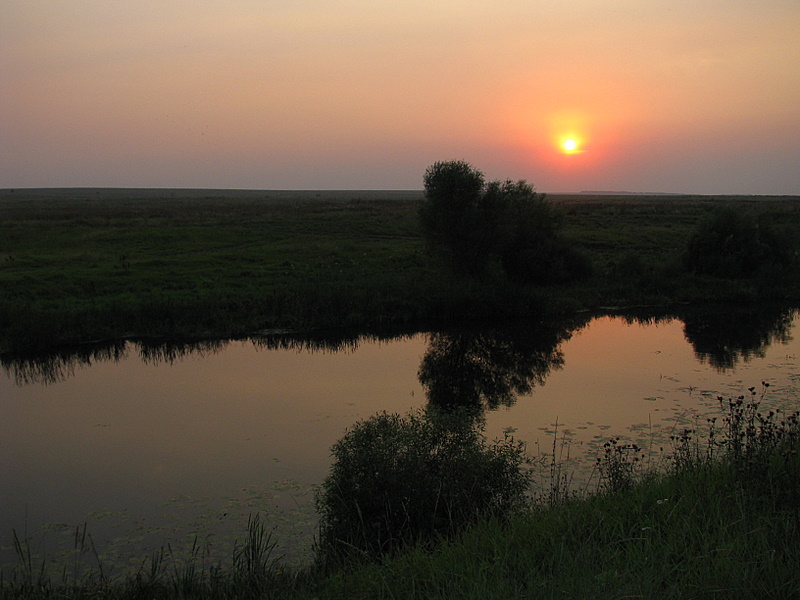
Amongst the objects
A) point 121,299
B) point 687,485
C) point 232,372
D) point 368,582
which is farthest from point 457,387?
point 121,299

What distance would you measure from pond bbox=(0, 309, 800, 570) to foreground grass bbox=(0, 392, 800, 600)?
5.21 feet

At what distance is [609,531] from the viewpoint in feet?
17.0

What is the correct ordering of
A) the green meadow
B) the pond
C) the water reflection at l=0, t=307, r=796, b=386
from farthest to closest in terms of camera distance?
the water reflection at l=0, t=307, r=796, b=386 < the pond < the green meadow

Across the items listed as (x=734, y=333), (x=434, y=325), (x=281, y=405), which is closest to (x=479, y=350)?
(x=434, y=325)

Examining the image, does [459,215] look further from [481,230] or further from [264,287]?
[264,287]

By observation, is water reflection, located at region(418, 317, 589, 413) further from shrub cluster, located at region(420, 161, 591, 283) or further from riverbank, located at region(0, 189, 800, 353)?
shrub cluster, located at region(420, 161, 591, 283)

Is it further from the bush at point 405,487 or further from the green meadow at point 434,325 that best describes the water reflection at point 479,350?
the bush at point 405,487

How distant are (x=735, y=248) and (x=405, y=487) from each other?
26030mm

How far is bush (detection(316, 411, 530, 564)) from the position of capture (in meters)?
7.23

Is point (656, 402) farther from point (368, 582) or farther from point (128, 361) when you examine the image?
point (128, 361)

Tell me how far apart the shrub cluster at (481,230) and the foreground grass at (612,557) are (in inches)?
779

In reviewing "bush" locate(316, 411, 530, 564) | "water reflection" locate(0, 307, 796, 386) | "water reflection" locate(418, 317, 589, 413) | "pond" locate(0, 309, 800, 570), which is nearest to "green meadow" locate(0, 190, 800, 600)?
"bush" locate(316, 411, 530, 564)

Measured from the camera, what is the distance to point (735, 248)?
28.7 m

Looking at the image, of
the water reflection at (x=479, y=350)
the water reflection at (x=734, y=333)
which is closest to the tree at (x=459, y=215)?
the water reflection at (x=479, y=350)
